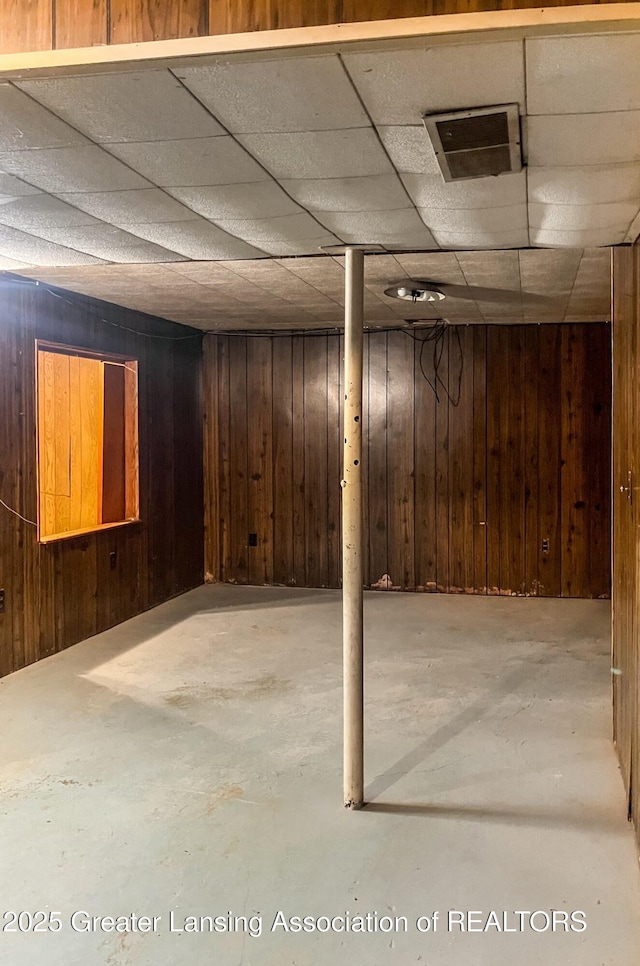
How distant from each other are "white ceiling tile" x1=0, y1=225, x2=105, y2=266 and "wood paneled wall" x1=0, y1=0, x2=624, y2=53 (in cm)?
113

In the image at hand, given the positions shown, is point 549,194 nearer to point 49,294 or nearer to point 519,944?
point 519,944

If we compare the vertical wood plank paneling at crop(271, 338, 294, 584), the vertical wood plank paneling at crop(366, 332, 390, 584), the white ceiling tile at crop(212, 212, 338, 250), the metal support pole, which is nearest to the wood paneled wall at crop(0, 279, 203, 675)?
the vertical wood plank paneling at crop(271, 338, 294, 584)

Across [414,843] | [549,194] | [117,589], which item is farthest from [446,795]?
[117,589]

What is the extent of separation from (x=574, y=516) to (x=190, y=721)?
379 centimetres

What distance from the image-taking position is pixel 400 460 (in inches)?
246

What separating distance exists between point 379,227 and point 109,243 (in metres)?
0.98

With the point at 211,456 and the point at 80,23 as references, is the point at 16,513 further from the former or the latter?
the point at 80,23

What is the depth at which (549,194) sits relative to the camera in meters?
2.06

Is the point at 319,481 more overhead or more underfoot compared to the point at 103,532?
more overhead

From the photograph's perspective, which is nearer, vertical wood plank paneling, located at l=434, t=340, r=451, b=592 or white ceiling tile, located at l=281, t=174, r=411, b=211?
white ceiling tile, located at l=281, t=174, r=411, b=211

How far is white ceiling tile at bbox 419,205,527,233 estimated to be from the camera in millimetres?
2221

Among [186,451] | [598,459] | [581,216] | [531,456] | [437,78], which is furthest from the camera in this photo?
[186,451]

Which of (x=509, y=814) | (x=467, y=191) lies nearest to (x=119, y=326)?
(x=467, y=191)

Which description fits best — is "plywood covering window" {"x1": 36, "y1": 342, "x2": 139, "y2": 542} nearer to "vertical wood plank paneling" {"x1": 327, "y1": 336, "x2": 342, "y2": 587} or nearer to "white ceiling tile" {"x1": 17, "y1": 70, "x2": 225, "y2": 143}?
"vertical wood plank paneling" {"x1": 327, "y1": 336, "x2": 342, "y2": 587}
